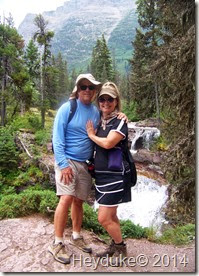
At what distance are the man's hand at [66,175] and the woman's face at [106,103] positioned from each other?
83 cm

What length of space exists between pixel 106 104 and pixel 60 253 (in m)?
1.94

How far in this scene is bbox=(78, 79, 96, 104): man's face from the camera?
333 centimetres

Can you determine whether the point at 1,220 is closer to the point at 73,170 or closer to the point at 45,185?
the point at 73,170

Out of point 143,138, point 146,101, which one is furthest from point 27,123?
point 146,101

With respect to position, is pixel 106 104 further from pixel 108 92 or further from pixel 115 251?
pixel 115 251

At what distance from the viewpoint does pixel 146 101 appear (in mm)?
15008

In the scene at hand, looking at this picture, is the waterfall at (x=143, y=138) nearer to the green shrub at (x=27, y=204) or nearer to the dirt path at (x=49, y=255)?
the green shrub at (x=27, y=204)

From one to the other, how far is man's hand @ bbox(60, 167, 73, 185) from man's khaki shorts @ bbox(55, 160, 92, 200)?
0.18 ft

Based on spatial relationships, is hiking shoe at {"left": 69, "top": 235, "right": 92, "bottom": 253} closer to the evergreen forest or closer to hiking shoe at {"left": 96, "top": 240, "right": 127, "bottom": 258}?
hiking shoe at {"left": 96, "top": 240, "right": 127, "bottom": 258}

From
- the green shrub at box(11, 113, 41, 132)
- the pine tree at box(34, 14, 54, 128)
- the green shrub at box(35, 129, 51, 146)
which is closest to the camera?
the green shrub at box(35, 129, 51, 146)

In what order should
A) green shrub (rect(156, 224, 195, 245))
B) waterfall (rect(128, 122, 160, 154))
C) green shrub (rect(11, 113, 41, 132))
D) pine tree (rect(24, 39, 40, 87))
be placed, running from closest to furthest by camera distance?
1. green shrub (rect(156, 224, 195, 245))
2. green shrub (rect(11, 113, 41, 132))
3. waterfall (rect(128, 122, 160, 154))
4. pine tree (rect(24, 39, 40, 87))

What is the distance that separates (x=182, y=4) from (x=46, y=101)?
18371 millimetres

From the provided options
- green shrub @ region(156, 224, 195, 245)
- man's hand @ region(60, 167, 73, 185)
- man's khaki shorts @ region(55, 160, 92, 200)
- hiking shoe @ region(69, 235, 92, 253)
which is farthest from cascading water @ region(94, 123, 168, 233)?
man's hand @ region(60, 167, 73, 185)

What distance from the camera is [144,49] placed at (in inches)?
875
